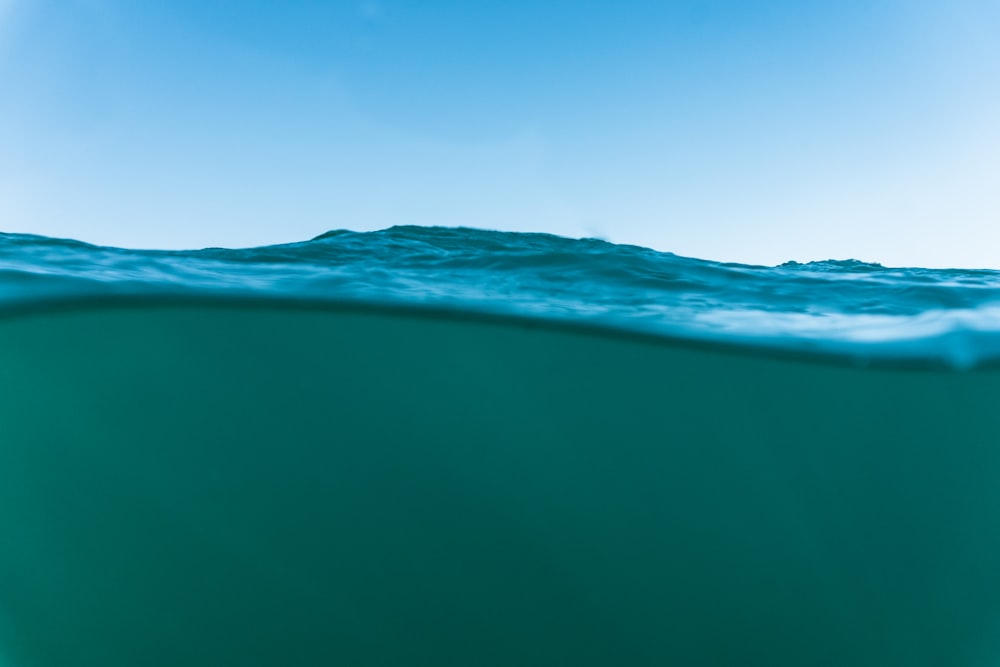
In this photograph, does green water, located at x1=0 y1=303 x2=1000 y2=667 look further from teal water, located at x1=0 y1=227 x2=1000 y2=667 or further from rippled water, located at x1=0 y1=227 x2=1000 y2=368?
rippled water, located at x1=0 y1=227 x2=1000 y2=368

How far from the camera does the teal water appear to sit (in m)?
6.33

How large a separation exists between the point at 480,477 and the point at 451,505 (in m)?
0.63

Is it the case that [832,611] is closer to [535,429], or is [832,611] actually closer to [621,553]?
[621,553]

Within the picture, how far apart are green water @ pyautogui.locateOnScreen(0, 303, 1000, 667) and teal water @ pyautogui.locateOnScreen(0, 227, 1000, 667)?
0.03 meters

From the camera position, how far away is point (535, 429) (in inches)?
277

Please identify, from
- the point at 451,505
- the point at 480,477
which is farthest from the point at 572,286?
the point at 451,505

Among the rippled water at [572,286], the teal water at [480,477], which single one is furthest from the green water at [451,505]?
the rippled water at [572,286]

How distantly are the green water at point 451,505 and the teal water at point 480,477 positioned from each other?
3 centimetres

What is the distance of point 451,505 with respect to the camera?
21.3ft

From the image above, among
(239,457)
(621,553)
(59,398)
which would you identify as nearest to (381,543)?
(239,457)

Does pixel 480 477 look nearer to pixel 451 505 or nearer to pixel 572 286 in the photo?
pixel 451 505

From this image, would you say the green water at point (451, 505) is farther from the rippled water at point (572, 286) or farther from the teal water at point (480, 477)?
the rippled water at point (572, 286)

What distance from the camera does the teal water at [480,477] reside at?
633 cm

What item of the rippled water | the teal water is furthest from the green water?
the rippled water
